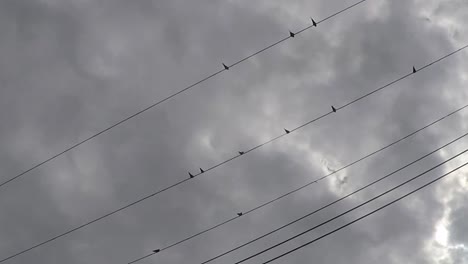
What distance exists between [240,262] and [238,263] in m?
0.18

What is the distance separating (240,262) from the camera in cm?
3200

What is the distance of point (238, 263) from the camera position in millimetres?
32094
